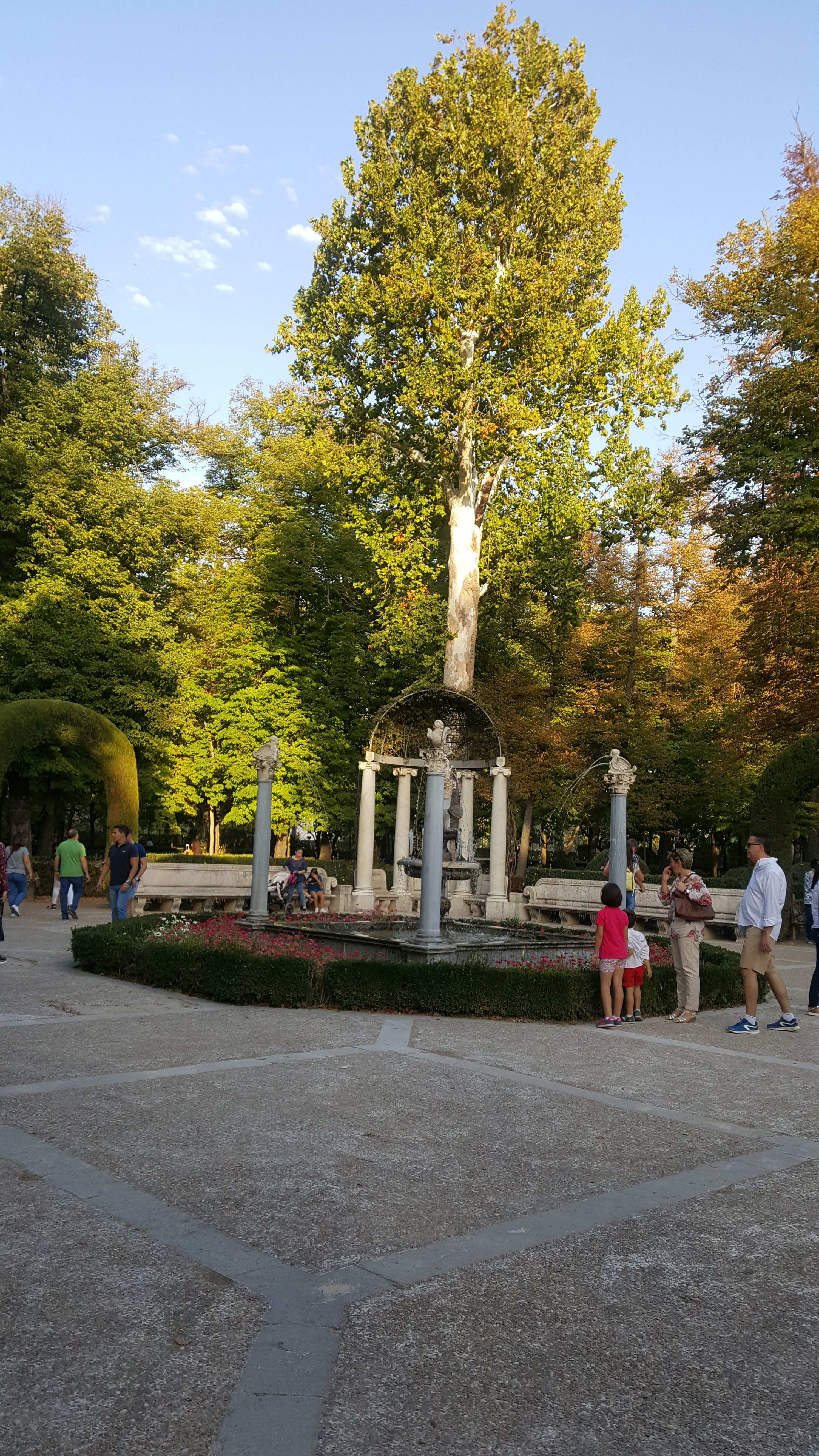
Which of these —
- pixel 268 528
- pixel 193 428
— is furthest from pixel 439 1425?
pixel 193 428

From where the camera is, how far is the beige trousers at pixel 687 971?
1155 cm

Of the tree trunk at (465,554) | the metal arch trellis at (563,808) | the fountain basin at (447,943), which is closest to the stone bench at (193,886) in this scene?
the fountain basin at (447,943)

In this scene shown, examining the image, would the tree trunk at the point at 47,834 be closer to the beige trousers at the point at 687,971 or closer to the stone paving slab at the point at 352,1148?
the beige trousers at the point at 687,971

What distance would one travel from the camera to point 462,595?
1105 inches

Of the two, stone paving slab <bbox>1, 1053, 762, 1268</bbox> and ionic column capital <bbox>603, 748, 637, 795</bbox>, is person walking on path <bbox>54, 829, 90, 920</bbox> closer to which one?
ionic column capital <bbox>603, 748, 637, 795</bbox>

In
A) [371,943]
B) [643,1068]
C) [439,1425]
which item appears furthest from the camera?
[371,943]

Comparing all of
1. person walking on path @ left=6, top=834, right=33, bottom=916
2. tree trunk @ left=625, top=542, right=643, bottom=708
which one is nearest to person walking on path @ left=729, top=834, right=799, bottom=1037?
person walking on path @ left=6, top=834, right=33, bottom=916

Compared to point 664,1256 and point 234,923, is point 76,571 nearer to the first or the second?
point 234,923

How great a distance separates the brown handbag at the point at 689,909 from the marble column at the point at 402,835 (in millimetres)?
13352

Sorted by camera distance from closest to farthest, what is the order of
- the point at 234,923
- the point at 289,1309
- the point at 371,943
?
the point at 289,1309, the point at 371,943, the point at 234,923

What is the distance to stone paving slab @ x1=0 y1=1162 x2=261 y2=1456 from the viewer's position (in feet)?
10.0

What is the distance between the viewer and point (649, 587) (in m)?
37.3

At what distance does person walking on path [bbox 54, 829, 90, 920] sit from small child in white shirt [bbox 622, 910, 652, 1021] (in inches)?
472

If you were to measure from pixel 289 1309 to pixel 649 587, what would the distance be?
35.2 meters
